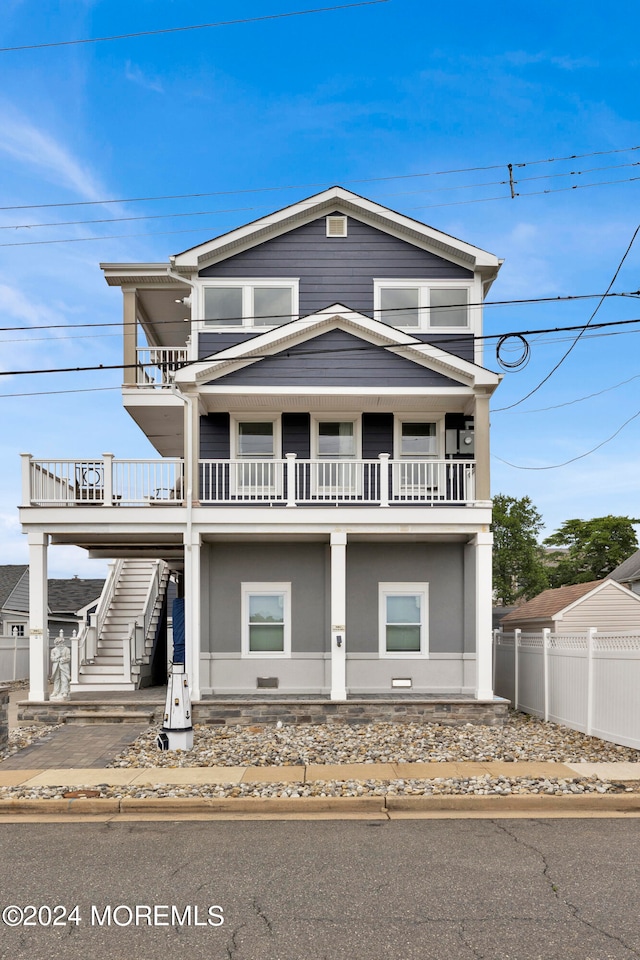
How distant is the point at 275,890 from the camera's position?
→ 5.93 m

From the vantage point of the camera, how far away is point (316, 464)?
16.4 meters

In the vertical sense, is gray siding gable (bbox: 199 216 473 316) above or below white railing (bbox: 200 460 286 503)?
above

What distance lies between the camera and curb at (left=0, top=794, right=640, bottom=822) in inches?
332

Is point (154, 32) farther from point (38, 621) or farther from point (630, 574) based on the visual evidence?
point (630, 574)

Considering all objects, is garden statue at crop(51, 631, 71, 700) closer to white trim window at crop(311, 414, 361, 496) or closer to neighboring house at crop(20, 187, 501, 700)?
neighboring house at crop(20, 187, 501, 700)

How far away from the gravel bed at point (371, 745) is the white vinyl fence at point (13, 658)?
1206 centimetres

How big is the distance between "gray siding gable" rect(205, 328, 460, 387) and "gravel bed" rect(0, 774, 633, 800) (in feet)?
28.6

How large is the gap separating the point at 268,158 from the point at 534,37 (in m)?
6.85

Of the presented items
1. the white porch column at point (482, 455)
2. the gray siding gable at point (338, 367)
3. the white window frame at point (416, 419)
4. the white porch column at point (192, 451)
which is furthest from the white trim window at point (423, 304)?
the white porch column at point (192, 451)

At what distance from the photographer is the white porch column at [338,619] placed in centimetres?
1430

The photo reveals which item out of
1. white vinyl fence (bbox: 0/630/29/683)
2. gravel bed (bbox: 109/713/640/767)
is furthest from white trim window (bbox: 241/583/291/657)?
white vinyl fence (bbox: 0/630/29/683)

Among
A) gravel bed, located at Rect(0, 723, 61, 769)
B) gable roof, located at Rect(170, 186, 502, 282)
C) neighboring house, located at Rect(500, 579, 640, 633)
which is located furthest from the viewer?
neighboring house, located at Rect(500, 579, 640, 633)

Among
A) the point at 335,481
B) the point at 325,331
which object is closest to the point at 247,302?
the point at 325,331

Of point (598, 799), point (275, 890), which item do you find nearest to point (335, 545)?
point (598, 799)
